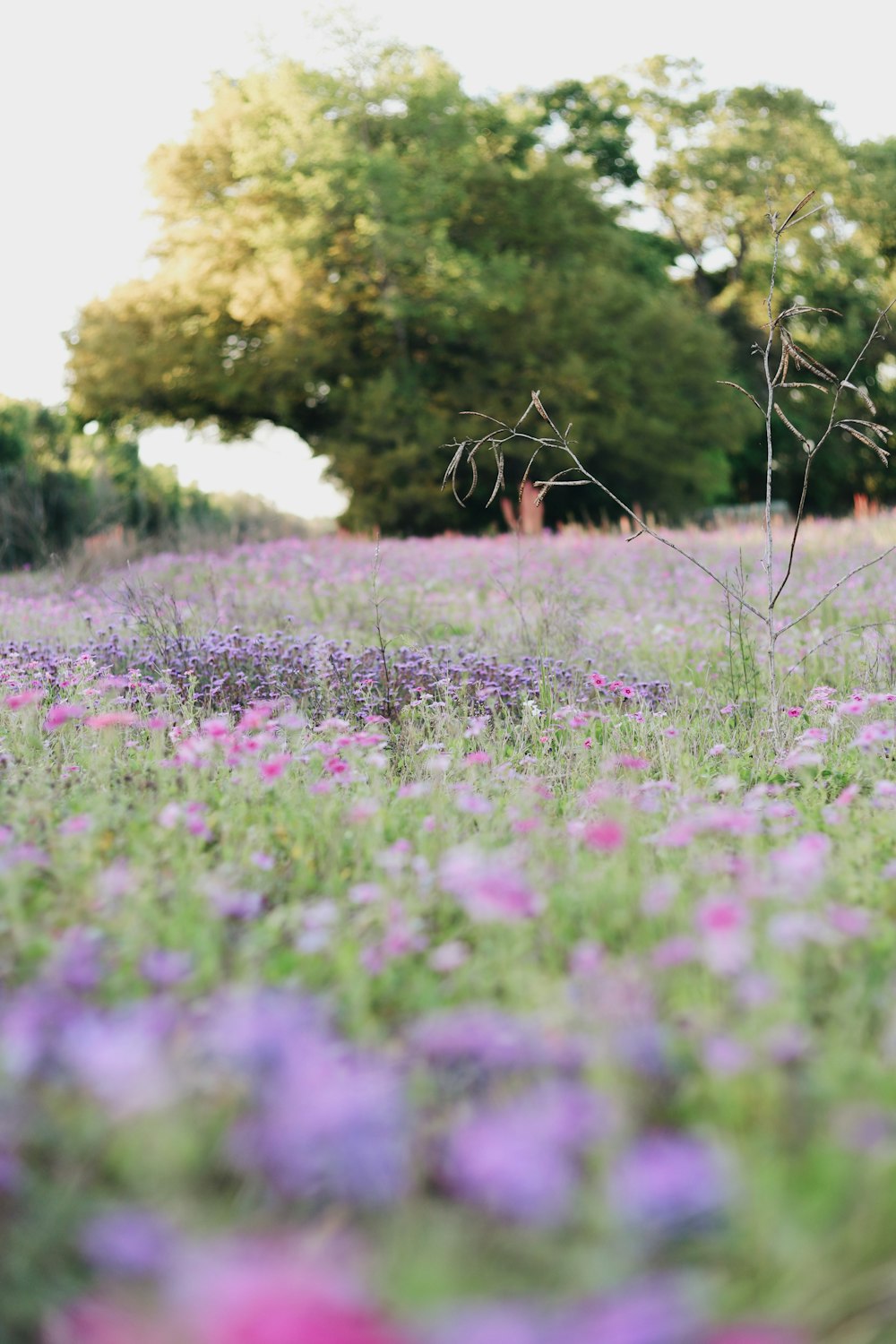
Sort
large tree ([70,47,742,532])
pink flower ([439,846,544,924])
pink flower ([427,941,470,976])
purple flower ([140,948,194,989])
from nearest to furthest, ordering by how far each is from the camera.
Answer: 1. pink flower ([439,846,544,924])
2. purple flower ([140,948,194,989])
3. pink flower ([427,941,470,976])
4. large tree ([70,47,742,532])

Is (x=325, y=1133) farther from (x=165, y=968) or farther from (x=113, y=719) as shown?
(x=113, y=719)

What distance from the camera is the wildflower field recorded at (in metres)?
1.30

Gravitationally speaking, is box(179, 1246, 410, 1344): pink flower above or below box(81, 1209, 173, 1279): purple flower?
above

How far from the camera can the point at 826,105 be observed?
99.0 ft

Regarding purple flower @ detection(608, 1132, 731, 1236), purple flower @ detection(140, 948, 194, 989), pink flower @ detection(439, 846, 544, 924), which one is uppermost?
pink flower @ detection(439, 846, 544, 924)

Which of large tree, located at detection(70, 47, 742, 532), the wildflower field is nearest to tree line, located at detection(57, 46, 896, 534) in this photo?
large tree, located at detection(70, 47, 742, 532)

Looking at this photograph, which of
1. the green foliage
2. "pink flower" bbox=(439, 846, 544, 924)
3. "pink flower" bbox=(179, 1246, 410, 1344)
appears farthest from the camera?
the green foliage

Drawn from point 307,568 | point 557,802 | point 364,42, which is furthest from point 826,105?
point 557,802

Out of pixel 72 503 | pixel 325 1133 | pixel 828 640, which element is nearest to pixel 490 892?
pixel 325 1133

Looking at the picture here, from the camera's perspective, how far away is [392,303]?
19844 millimetres

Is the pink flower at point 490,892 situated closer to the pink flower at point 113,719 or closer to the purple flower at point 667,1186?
the purple flower at point 667,1186

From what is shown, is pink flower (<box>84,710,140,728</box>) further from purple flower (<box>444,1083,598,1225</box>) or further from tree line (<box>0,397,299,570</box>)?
tree line (<box>0,397,299,570</box>)

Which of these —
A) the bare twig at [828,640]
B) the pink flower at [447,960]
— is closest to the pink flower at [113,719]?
the pink flower at [447,960]

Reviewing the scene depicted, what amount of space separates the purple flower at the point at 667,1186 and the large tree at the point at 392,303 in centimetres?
1909
